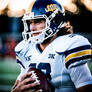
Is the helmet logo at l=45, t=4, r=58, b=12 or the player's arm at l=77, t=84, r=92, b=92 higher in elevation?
the helmet logo at l=45, t=4, r=58, b=12

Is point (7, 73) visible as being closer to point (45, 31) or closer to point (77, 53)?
point (45, 31)

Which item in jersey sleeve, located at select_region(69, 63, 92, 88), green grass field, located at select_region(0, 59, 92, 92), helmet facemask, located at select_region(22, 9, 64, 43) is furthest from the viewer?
green grass field, located at select_region(0, 59, 92, 92)

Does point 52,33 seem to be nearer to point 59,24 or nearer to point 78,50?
point 59,24

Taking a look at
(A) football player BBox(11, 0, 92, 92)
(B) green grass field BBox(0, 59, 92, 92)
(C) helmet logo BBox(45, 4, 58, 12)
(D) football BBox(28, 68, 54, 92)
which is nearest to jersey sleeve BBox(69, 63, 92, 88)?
(A) football player BBox(11, 0, 92, 92)

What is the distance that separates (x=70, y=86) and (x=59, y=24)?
1.09ft

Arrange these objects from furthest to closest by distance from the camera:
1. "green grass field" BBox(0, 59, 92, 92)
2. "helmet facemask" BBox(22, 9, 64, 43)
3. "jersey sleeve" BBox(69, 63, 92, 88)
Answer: "green grass field" BBox(0, 59, 92, 92)
"helmet facemask" BBox(22, 9, 64, 43)
"jersey sleeve" BBox(69, 63, 92, 88)

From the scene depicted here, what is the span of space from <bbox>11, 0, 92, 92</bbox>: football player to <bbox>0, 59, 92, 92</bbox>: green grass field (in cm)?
221

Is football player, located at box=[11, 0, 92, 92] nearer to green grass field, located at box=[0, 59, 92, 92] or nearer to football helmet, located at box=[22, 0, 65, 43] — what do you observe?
football helmet, located at box=[22, 0, 65, 43]

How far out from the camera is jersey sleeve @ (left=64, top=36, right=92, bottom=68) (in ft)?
4.59

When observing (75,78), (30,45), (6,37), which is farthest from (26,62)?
(6,37)

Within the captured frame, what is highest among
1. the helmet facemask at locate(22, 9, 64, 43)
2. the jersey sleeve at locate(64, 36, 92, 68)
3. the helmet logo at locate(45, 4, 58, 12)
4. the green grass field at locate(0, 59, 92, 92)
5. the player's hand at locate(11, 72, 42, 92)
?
the helmet logo at locate(45, 4, 58, 12)

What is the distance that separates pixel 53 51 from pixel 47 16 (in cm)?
19

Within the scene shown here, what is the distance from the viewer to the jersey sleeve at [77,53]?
1.40 m

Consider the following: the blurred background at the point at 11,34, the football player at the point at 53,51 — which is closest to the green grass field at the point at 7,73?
the blurred background at the point at 11,34
